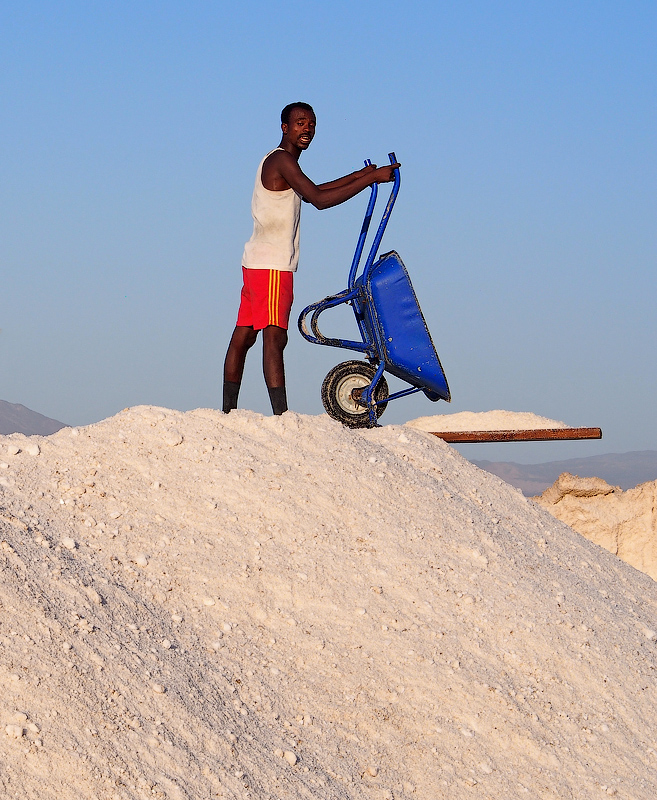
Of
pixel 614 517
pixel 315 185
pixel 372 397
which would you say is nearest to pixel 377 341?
pixel 372 397

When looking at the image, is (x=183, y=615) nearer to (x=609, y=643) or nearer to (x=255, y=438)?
(x=255, y=438)

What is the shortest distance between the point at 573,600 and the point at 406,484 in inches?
41.8

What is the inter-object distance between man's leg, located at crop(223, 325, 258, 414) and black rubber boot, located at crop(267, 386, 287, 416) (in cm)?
30

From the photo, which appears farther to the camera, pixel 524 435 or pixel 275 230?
pixel 524 435

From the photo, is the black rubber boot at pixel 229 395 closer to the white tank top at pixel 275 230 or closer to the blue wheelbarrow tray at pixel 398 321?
the white tank top at pixel 275 230

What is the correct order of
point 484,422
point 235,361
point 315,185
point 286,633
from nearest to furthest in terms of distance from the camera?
1. point 286,633
2. point 315,185
3. point 235,361
4. point 484,422

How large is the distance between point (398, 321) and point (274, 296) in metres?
1.10

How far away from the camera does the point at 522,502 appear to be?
19.7 ft

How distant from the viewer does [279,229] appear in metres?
5.41

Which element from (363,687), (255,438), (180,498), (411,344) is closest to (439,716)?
(363,687)

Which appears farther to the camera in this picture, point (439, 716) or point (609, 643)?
point (609, 643)

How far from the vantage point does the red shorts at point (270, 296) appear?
5371 mm

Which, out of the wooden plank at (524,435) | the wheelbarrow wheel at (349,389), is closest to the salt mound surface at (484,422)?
the wooden plank at (524,435)

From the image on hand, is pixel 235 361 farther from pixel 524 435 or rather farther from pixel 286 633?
pixel 524 435
